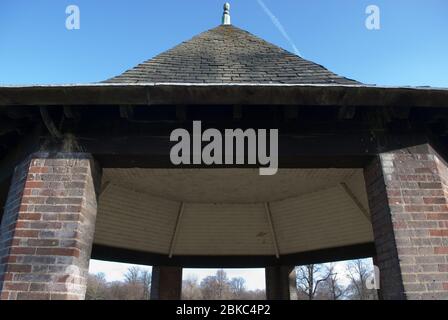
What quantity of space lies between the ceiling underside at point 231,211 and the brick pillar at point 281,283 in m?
0.70

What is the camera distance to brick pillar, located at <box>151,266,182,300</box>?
29.1 feet

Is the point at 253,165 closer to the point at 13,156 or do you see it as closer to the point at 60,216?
the point at 60,216

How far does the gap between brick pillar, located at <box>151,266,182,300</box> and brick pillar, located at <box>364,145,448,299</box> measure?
6417 mm

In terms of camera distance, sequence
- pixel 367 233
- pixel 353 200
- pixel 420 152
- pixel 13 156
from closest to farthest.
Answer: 1. pixel 420 152
2. pixel 13 156
3. pixel 353 200
4. pixel 367 233

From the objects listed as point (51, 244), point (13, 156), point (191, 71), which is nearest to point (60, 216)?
point (51, 244)

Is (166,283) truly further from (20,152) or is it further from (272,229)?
(20,152)

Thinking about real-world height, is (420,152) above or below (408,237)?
above

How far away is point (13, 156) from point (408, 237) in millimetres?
4601

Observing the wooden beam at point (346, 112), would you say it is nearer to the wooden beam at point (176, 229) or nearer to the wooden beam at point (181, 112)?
the wooden beam at point (181, 112)

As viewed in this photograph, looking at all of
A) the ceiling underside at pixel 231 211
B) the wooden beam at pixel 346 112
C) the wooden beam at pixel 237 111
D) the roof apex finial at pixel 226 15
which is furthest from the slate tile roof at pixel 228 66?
the roof apex finial at pixel 226 15

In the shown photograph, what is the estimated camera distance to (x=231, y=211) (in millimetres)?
7289

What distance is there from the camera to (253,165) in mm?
3791

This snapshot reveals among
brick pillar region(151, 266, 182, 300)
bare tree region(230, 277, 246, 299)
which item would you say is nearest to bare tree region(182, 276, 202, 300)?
bare tree region(230, 277, 246, 299)

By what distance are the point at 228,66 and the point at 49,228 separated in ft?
9.78
